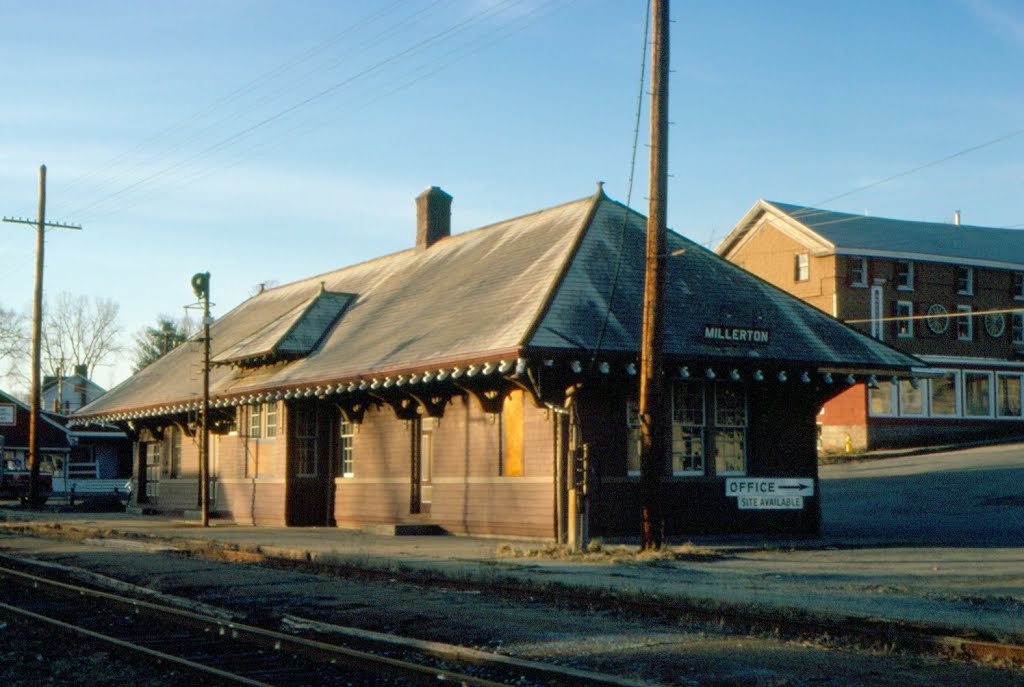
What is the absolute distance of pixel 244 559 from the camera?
19.4 metres

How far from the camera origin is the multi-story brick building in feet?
158

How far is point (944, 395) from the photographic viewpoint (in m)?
49.5

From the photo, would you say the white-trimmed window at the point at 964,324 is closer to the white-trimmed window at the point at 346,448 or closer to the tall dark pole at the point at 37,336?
the white-trimmed window at the point at 346,448

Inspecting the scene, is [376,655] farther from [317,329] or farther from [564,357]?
[317,329]

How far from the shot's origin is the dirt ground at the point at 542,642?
8820mm

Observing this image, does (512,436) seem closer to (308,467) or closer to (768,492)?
(768,492)

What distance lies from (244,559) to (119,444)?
5021 cm

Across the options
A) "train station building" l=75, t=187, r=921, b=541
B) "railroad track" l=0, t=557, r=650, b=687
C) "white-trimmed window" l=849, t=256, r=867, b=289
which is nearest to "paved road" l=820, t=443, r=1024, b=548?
"train station building" l=75, t=187, r=921, b=541

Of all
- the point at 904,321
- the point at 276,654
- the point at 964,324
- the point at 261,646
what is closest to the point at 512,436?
the point at 261,646

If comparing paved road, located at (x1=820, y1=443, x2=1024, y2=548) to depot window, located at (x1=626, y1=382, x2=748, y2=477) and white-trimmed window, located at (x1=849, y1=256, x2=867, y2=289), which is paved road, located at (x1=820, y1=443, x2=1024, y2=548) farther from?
white-trimmed window, located at (x1=849, y1=256, x2=867, y2=289)

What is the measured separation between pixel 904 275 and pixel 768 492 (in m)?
34.3

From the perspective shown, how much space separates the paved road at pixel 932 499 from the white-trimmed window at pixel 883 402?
4601 millimetres

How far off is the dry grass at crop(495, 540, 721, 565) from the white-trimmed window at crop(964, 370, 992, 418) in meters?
35.0

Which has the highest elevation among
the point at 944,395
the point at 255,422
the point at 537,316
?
the point at 537,316
